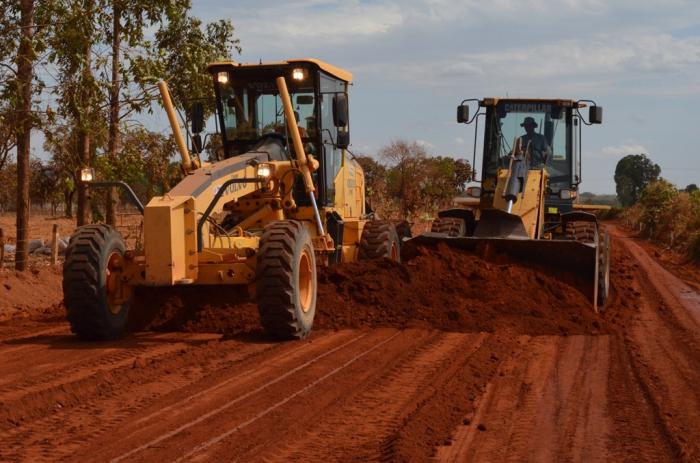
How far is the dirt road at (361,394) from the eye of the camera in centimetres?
590

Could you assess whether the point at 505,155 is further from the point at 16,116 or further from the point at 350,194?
the point at 16,116

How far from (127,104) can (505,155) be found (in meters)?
7.30

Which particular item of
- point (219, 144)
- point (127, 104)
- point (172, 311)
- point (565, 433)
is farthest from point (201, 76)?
point (565, 433)

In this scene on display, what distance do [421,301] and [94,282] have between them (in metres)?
4.31

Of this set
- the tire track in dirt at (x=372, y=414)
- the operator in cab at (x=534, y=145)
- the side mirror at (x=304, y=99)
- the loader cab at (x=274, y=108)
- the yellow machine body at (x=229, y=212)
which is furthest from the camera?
the operator in cab at (x=534, y=145)

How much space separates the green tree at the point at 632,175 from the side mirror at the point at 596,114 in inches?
3348

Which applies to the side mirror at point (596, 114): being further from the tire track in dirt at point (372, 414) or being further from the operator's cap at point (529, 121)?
the tire track in dirt at point (372, 414)

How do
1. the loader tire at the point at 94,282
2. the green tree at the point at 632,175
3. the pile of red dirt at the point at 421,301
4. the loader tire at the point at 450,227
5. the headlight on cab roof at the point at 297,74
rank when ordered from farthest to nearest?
the green tree at the point at 632,175 < the loader tire at the point at 450,227 < the headlight on cab roof at the point at 297,74 < the pile of red dirt at the point at 421,301 < the loader tire at the point at 94,282

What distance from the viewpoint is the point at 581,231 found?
45.8ft

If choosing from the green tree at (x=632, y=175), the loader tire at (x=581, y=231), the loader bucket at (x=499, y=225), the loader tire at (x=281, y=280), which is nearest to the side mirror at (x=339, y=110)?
the loader tire at (x=281, y=280)

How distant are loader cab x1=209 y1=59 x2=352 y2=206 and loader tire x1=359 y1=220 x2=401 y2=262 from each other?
3.53ft

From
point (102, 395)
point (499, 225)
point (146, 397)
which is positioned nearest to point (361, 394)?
point (146, 397)

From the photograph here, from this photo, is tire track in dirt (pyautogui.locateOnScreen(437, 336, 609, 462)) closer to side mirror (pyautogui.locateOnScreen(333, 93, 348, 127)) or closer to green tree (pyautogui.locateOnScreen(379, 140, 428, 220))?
side mirror (pyautogui.locateOnScreen(333, 93, 348, 127))

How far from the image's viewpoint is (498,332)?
11070 millimetres
